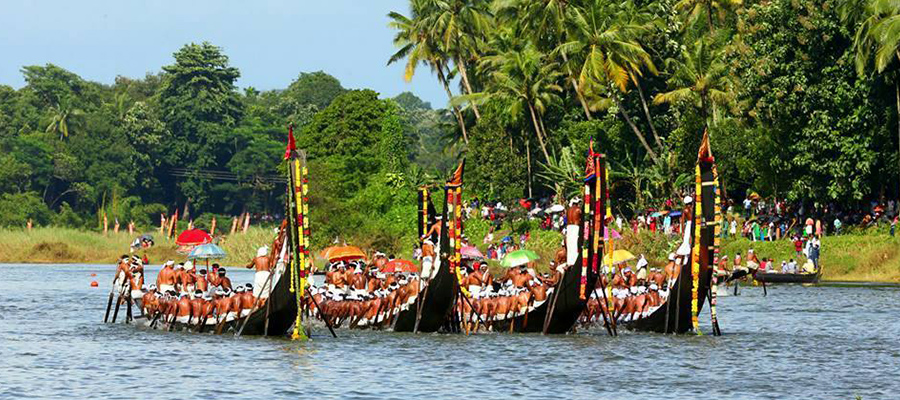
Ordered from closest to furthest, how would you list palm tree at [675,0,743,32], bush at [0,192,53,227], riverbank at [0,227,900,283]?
riverbank at [0,227,900,283] → palm tree at [675,0,743,32] → bush at [0,192,53,227]

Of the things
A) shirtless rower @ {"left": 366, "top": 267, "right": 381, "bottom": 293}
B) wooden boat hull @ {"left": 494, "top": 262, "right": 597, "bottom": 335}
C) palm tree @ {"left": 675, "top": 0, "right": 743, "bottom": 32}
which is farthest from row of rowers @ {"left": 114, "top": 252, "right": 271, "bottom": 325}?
palm tree @ {"left": 675, "top": 0, "right": 743, "bottom": 32}

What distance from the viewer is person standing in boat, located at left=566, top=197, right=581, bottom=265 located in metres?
37.5

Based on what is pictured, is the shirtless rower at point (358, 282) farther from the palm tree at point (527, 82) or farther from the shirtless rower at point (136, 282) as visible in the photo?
the palm tree at point (527, 82)

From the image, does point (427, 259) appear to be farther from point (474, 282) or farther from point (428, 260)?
point (474, 282)

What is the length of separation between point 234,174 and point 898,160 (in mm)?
93921

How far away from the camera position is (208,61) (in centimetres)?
14938

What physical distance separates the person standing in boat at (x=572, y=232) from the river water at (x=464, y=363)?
88.4 inches

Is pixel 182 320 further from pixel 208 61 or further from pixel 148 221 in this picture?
pixel 208 61

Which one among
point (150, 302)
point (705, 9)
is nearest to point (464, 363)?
point (150, 302)

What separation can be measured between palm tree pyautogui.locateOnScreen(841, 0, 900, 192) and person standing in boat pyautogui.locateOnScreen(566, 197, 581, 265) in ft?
80.3

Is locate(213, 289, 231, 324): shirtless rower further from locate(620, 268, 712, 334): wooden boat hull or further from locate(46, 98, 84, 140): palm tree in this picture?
locate(46, 98, 84, 140): palm tree

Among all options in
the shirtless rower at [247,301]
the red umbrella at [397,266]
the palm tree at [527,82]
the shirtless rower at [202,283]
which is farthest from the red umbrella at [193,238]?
the palm tree at [527,82]

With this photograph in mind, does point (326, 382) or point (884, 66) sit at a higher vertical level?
point (884, 66)

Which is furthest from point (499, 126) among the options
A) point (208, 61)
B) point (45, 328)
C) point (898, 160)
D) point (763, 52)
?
point (208, 61)
